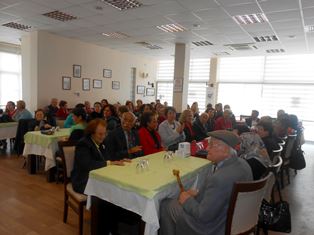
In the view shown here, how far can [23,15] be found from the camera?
230 inches

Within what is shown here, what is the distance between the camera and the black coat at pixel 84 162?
8.23 ft

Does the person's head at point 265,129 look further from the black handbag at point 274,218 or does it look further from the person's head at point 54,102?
the person's head at point 54,102

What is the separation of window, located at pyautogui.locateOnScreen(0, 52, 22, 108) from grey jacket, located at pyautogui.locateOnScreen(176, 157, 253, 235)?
9374 mm

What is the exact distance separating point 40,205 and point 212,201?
2557mm

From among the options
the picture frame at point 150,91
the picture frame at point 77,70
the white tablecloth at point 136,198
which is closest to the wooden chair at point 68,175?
the white tablecloth at point 136,198

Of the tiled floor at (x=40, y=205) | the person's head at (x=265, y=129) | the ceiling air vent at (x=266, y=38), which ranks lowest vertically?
the tiled floor at (x=40, y=205)

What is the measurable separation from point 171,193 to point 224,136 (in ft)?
2.26

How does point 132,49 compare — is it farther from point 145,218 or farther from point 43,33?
point 145,218

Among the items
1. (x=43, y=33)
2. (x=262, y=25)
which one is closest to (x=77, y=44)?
(x=43, y=33)

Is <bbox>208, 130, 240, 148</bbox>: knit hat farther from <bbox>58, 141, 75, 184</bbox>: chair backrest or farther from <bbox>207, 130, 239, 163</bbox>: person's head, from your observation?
<bbox>58, 141, 75, 184</bbox>: chair backrest

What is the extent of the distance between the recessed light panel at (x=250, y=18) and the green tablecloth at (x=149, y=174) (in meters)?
3.83

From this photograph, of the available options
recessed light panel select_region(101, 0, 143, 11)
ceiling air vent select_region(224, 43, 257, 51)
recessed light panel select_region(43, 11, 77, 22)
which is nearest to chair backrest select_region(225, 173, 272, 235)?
recessed light panel select_region(101, 0, 143, 11)

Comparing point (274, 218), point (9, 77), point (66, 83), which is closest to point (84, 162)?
point (274, 218)

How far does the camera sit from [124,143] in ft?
10.7
